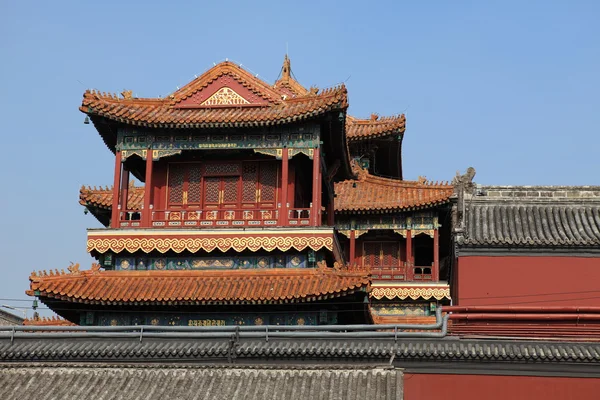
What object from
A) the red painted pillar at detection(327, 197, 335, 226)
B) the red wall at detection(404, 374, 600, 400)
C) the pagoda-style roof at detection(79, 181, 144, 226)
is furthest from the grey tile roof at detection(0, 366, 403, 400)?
the pagoda-style roof at detection(79, 181, 144, 226)

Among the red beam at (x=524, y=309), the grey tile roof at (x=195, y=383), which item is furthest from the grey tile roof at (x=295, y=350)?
the red beam at (x=524, y=309)

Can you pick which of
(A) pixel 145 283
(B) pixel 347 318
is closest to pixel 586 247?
(B) pixel 347 318

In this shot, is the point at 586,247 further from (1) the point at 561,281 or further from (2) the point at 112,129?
(2) the point at 112,129

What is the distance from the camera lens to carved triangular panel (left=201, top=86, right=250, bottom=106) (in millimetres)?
30062

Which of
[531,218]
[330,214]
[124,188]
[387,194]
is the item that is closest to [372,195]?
[387,194]

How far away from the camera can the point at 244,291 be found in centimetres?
2672

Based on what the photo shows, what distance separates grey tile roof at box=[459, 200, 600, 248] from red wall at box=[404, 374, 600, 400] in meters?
9.29

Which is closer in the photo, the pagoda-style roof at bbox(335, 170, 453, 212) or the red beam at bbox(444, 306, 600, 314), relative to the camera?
the red beam at bbox(444, 306, 600, 314)

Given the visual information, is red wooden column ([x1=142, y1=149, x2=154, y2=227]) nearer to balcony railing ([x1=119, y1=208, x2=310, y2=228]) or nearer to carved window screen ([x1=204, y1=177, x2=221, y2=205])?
balcony railing ([x1=119, y1=208, x2=310, y2=228])

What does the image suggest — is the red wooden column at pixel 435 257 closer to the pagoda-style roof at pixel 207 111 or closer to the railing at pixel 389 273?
the railing at pixel 389 273

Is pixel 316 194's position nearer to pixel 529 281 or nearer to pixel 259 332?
pixel 259 332

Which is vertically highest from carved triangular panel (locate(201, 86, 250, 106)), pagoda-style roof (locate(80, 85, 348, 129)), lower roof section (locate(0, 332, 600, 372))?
carved triangular panel (locate(201, 86, 250, 106))

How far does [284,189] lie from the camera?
28.7 metres

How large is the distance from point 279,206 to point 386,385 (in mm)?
9038
